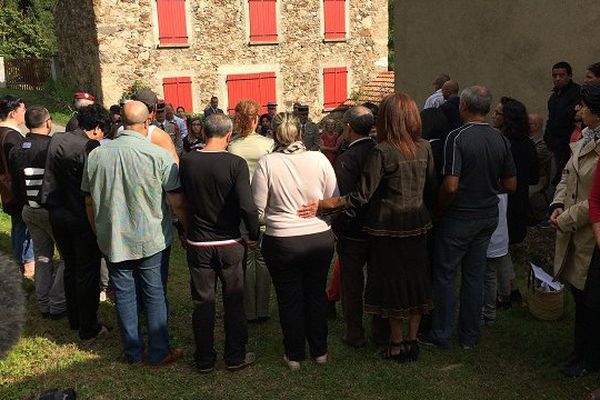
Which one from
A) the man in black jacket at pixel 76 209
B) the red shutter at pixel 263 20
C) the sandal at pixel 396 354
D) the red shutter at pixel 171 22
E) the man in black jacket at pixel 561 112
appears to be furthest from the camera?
the red shutter at pixel 263 20

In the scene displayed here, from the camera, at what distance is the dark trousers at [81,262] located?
4.53m

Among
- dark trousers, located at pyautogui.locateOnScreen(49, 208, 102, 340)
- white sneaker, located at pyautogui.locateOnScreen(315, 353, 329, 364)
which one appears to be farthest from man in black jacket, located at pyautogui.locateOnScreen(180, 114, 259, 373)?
dark trousers, located at pyautogui.locateOnScreen(49, 208, 102, 340)

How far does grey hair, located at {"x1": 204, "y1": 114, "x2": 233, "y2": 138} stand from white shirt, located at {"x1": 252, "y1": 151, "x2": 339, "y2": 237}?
34 centimetres

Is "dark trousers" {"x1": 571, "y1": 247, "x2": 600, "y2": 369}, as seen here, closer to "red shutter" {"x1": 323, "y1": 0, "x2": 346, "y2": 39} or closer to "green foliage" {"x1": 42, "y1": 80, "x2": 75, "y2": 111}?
"green foliage" {"x1": 42, "y1": 80, "x2": 75, "y2": 111}

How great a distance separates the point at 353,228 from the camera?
167 inches

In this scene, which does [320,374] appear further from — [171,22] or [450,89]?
[171,22]

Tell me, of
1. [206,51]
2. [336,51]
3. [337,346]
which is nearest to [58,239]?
[337,346]

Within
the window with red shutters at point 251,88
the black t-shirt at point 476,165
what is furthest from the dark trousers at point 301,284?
the window with red shutters at point 251,88

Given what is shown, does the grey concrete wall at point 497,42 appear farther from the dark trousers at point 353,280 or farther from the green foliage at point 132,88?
the green foliage at point 132,88

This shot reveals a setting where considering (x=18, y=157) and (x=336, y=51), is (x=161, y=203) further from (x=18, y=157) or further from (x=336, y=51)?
(x=336, y=51)

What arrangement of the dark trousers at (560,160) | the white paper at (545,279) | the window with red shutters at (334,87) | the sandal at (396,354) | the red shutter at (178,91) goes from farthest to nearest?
the window with red shutters at (334,87)
the red shutter at (178,91)
the dark trousers at (560,160)
the white paper at (545,279)
the sandal at (396,354)

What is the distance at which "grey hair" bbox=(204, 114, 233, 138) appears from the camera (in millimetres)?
3910

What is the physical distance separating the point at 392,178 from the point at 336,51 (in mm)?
19529

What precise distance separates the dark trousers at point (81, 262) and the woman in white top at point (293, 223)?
150 cm
